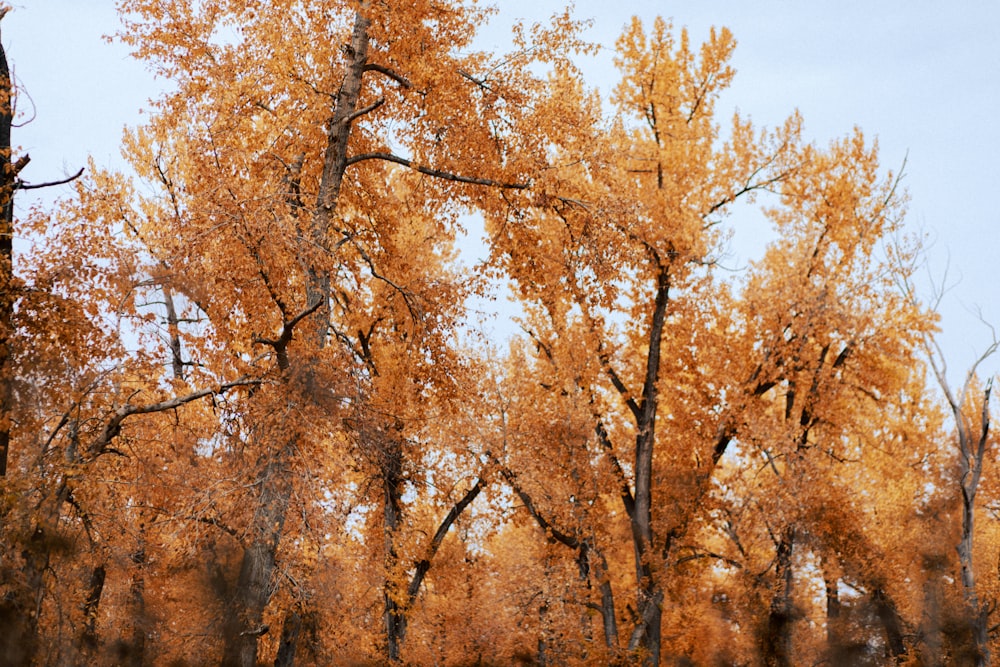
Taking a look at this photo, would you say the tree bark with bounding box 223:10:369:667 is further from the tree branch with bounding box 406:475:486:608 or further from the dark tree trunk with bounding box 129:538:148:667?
the tree branch with bounding box 406:475:486:608

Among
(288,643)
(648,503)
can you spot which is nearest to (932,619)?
(648,503)

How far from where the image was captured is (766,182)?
15.9m

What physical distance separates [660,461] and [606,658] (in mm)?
3397

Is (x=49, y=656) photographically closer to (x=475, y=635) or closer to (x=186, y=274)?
(x=186, y=274)

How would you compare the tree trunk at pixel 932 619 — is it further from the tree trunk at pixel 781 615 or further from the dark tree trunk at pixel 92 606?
the dark tree trunk at pixel 92 606

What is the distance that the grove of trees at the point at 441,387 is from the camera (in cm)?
945

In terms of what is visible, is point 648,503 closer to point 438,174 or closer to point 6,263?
point 438,174

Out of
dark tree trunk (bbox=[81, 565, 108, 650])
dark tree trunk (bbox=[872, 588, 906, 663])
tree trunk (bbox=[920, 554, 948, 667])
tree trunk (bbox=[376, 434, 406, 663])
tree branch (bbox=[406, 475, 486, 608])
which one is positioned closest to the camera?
dark tree trunk (bbox=[81, 565, 108, 650])

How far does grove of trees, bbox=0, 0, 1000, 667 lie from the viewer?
31.0ft

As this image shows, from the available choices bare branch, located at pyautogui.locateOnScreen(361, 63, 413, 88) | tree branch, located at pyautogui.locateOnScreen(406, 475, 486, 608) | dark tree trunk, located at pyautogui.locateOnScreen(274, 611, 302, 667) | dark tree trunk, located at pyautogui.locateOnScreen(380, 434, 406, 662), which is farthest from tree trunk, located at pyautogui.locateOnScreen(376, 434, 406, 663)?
bare branch, located at pyautogui.locateOnScreen(361, 63, 413, 88)

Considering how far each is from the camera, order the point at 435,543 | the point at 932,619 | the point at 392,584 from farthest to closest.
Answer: the point at 932,619, the point at 435,543, the point at 392,584

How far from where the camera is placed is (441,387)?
11570 mm

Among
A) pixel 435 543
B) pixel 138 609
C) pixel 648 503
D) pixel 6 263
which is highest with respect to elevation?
pixel 6 263

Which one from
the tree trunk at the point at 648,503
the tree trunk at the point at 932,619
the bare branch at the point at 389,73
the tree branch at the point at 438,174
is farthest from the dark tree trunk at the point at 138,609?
the tree trunk at the point at 932,619
